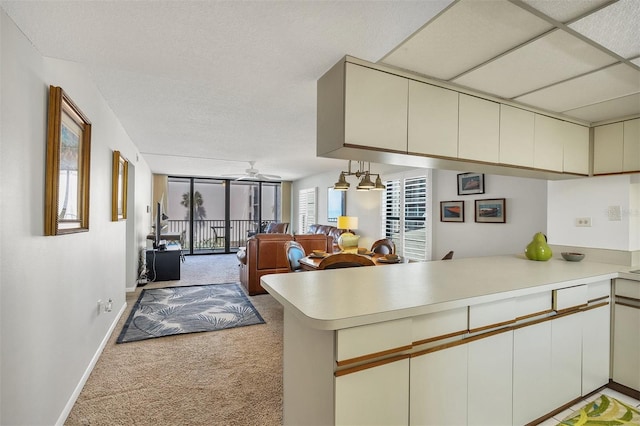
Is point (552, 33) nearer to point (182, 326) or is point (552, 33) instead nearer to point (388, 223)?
point (182, 326)

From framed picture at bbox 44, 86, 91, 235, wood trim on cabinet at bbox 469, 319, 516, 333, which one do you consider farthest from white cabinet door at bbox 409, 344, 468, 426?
framed picture at bbox 44, 86, 91, 235

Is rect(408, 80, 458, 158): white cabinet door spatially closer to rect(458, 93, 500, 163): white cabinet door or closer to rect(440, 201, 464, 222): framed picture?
rect(458, 93, 500, 163): white cabinet door

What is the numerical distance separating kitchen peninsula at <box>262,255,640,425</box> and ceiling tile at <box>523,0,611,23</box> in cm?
136

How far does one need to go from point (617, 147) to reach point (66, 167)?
4.34 meters

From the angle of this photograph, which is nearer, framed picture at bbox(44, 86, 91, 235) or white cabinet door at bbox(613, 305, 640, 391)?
framed picture at bbox(44, 86, 91, 235)

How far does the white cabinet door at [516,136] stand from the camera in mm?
2344

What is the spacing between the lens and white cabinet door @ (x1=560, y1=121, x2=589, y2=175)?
2.71m

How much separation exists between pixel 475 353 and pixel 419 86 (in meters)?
1.62

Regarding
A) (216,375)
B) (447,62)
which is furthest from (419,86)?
(216,375)

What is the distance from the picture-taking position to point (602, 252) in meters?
2.71

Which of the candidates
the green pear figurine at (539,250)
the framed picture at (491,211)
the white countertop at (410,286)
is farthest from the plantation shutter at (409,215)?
the white countertop at (410,286)

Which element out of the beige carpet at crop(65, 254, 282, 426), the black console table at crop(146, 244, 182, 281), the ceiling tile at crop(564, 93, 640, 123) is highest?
the ceiling tile at crop(564, 93, 640, 123)

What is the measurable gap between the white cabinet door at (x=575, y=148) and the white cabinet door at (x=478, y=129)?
3.02 ft

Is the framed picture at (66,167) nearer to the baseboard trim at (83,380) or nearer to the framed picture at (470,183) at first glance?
the baseboard trim at (83,380)
